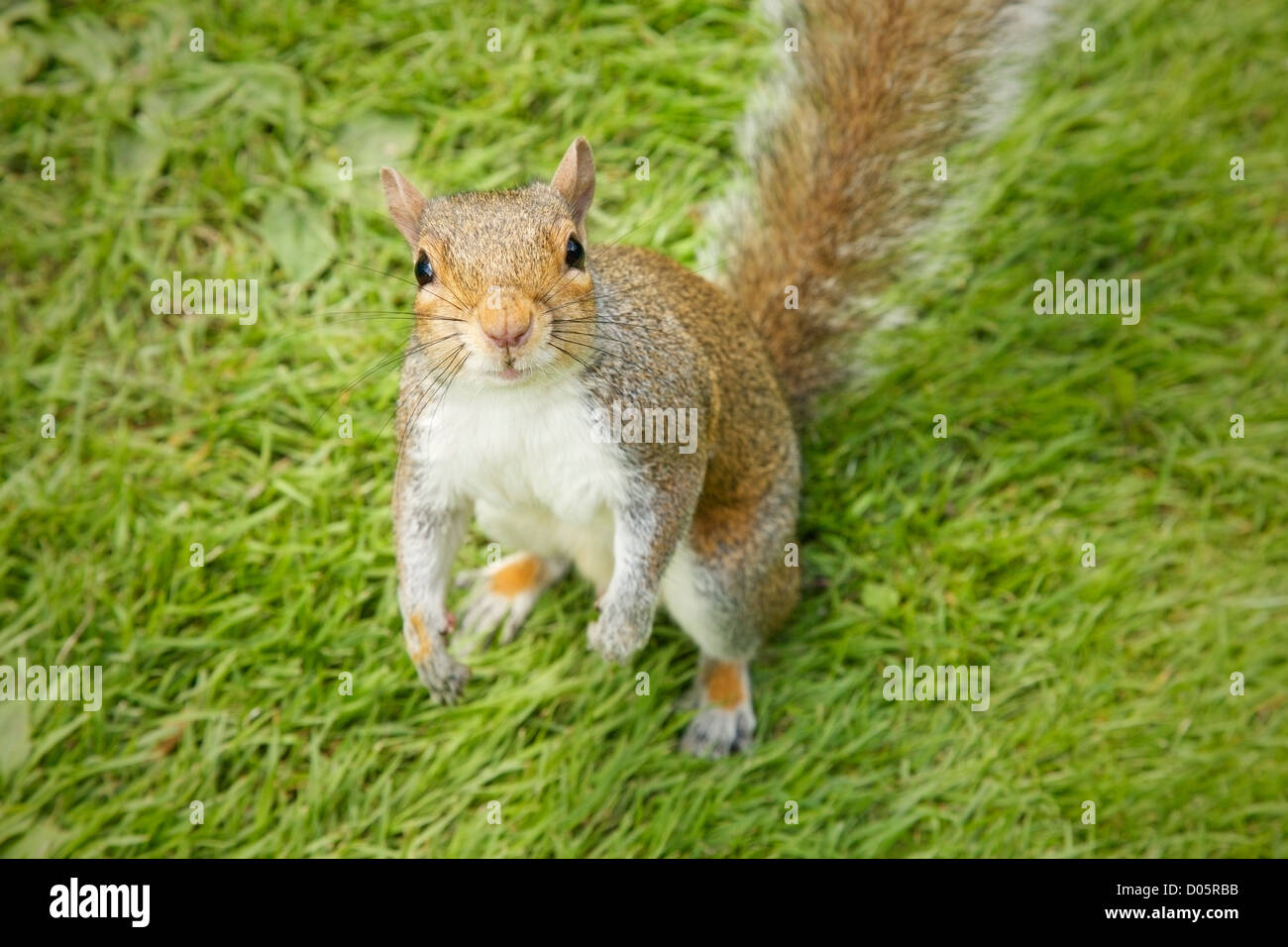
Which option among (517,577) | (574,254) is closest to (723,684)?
(517,577)

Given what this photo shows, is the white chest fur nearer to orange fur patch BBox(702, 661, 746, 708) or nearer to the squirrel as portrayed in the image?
the squirrel

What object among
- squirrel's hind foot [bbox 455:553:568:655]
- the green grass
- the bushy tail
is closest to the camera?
the bushy tail

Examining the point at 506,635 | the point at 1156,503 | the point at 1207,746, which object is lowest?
the point at 1207,746

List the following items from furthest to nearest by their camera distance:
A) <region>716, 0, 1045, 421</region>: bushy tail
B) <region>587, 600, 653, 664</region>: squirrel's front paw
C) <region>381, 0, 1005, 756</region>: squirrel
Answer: <region>716, 0, 1045, 421</region>: bushy tail → <region>587, 600, 653, 664</region>: squirrel's front paw → <region>381, 0, 1005, 756</region>: squirrel

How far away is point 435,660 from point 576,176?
35.4 inches

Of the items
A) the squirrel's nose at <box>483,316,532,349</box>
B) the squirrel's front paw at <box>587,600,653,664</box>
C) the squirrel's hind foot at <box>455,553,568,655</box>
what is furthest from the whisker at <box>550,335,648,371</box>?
the squirrel's hind foot at <box>455,553,568,655</box>

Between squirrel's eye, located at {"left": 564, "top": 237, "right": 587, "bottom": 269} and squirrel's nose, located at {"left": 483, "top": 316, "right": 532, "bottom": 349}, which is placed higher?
squirrel's eye, located at {"left": 564, "top": 237, "right": 587, "bottom": 269}

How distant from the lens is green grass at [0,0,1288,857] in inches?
102

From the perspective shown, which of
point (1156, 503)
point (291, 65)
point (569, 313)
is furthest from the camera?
point (291, 65)

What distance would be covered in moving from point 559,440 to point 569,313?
225mm

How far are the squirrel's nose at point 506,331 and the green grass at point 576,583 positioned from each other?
3.61ft
